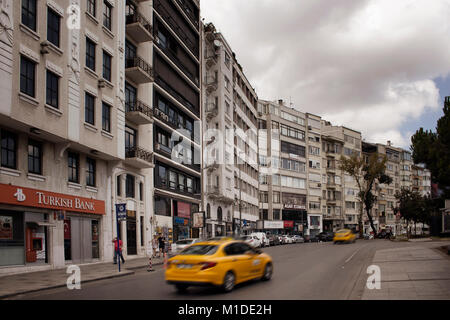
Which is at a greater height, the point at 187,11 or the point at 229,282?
the point at 187,11

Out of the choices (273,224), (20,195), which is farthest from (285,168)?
(20,195)

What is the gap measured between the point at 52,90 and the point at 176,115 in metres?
21.6

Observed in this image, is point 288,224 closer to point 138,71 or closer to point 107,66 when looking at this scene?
point 138,71

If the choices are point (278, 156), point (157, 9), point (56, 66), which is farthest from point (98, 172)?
point (278, 156)

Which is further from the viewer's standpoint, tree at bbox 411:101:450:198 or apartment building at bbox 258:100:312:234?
apartment building at bbox 258:100:312:234

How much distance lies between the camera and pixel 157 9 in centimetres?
3969

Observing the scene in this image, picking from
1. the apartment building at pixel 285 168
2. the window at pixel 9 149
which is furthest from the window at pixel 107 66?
the apartment building at pixel 285 168

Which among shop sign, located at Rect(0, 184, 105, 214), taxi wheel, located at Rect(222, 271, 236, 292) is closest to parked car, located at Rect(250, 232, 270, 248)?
shop sign, located at Rect(0, 184, 105, 214)

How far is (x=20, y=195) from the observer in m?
21.0

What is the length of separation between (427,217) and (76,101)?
194ft

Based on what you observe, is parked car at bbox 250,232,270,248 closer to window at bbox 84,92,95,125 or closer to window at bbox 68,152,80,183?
window at bbox 68,152,80,183

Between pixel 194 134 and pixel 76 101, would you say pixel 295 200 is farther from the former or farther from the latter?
pixel 76 101

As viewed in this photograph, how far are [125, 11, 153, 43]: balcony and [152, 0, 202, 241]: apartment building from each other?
263 cm

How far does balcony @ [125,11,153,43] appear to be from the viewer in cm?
3356
